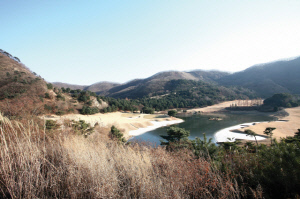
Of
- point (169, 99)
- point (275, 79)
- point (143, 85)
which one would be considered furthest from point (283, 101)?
point (143, 85)

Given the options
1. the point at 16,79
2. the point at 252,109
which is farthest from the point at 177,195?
the point at 252,109

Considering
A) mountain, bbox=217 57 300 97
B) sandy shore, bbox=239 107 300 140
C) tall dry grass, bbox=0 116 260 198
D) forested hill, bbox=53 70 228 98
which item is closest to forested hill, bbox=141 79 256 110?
mountain, bbox=217 57 300 97

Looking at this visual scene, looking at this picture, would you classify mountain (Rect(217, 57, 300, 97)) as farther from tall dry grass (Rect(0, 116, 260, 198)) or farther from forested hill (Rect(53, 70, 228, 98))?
tall dry grass (Rect(0, 116, 260, 198))

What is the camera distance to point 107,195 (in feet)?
7.18

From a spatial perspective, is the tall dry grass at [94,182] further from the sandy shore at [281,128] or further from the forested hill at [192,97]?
the forested hill at [192,97]

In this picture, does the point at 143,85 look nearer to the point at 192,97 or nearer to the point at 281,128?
the point at 192,97

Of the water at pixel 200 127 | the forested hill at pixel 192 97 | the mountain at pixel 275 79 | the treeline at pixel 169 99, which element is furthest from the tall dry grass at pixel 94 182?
the mountain at pixel 275 79

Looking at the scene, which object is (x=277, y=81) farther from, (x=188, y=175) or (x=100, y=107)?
(x=188, y=175)

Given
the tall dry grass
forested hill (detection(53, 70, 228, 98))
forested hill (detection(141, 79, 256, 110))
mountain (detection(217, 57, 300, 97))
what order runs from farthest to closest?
forested hill (detection(53, 70, 228, 98)), mountain (detection(217, 57, 300, 97)), forested hill (detection(141, 79, 256, 110)), the tall dry grass

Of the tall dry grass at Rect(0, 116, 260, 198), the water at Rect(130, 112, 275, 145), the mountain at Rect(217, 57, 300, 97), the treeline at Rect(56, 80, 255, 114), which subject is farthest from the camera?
the mountain at Rect(217, 57, 300, 97)

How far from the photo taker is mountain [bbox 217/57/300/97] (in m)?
97.7

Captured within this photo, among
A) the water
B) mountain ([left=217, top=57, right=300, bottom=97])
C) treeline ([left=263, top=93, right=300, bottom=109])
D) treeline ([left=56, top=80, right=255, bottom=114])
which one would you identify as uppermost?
mountain ([left=217, top=57, right=300, bottom=97])

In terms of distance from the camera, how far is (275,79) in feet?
382

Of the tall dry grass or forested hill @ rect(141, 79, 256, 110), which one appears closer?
the tall dry grass
